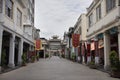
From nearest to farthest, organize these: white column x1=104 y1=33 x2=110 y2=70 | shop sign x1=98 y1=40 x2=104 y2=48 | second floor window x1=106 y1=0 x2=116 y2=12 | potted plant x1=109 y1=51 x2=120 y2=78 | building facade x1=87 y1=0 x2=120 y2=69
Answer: potted plant x1=109 y1=51 x2=120 y2=78 < building facade x1=87 y1=0 x2=120 y2=69 < second floor window x1=106 y1=0 x2=116 y2=12 < white column x1=104 y1=33 x2=110 y2=70 < shop sign x1=98 y1=40 x2=104 y2=48

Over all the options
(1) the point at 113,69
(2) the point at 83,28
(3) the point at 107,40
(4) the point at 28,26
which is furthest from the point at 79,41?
(1) the point at 113,69

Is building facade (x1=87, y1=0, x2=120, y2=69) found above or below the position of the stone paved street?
above

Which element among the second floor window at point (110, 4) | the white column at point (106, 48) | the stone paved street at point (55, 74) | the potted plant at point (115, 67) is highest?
the second floor window at point (110, 4)

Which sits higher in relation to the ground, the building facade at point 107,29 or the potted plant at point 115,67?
the building facade at point 107,29

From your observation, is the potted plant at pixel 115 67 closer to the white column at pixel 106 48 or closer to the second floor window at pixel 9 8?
the white column at pixel 106 48

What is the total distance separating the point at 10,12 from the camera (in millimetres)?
28344

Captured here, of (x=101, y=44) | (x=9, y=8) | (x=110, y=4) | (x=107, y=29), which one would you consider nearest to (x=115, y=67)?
(x=107, y=29)

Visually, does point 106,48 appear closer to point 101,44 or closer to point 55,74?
point 101,44

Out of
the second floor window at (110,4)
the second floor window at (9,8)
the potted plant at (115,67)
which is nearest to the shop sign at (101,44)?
the second floor window at (110,4)

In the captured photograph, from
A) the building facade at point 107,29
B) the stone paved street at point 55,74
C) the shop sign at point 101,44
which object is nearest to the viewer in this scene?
the stone paved street at point 55,74

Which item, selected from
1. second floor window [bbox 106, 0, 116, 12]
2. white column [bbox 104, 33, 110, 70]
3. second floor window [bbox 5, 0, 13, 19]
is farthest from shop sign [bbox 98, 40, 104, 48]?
second floor window [bbox 5, 0, 13, 19]

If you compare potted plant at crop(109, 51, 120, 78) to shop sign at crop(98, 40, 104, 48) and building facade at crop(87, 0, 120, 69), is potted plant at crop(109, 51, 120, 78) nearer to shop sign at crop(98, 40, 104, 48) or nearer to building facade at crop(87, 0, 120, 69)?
building facade at crop(87, 0, 120, 69)

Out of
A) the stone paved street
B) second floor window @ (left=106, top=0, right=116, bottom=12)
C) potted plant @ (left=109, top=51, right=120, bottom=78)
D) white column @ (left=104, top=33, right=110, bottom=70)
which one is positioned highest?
second floor window @ (left=106, top=0, right=116, bottom=12)

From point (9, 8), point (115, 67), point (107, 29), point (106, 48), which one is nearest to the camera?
point (115, 67)
